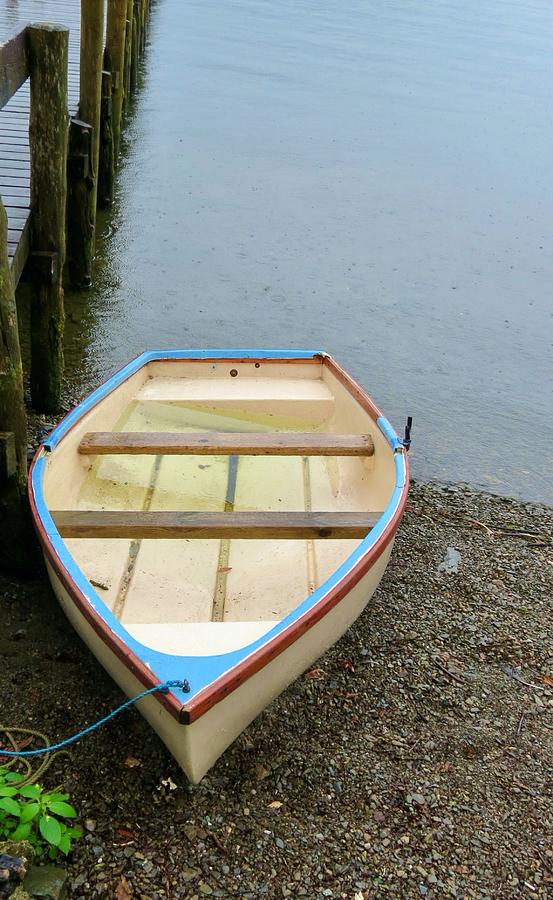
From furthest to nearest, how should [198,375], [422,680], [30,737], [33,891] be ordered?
[198,375] → [422,680] → [30,737] → [33,891]

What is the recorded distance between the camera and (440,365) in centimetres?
848

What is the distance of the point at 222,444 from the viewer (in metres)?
5.02

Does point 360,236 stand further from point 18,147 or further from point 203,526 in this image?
point 203,526

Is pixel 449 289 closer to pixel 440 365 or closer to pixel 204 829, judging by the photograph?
pixel 440 365

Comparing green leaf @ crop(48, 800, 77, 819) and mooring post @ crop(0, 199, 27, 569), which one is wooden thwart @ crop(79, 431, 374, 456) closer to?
mooring post @ crop(0, 199, 27, 569)

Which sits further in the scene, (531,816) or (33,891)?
(531,816)

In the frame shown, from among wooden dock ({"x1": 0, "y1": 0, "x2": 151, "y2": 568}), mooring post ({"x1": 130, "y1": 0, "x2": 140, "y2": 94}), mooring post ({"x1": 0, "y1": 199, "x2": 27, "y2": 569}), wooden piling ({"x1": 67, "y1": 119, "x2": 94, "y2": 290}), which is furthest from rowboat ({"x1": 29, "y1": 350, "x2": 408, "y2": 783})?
mooring post ({"x1": 130, "y1": 0, "x2": 140, "y2": 94})

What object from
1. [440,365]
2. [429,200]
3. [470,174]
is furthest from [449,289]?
[470,174]

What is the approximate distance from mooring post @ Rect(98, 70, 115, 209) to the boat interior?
462 centimetres

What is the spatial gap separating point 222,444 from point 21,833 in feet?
7.99

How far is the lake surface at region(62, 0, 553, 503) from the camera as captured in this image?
7977mm

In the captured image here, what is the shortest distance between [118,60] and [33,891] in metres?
10.0

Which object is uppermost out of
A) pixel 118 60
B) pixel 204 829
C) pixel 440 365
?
pixel 118 60

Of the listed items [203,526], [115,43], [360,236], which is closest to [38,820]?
[203,526]
